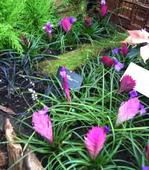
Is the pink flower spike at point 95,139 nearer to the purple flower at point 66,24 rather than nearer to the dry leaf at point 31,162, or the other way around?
the dry leaf at point 31,162

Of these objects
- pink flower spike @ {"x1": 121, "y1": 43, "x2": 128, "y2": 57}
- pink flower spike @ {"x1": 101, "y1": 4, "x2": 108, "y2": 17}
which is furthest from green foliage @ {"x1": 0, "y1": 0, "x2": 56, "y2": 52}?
pink flower spike @ {"x1": 121, "y1": 43, "x2": 128, "y2": 57}

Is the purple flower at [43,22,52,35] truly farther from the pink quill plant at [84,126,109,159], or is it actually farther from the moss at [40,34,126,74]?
the pink quill plant at [84,126,109,159]

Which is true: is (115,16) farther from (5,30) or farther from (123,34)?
(5,30)

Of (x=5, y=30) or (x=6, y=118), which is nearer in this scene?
(x=6, y=118)

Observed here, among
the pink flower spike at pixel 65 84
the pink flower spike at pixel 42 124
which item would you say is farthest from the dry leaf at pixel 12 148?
the pink flower spike at pixel 65 84

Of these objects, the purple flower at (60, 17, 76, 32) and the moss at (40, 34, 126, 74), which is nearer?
the moss at (40, 34, 126, 74)

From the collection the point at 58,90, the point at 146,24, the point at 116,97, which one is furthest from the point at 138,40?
the point at 146,24

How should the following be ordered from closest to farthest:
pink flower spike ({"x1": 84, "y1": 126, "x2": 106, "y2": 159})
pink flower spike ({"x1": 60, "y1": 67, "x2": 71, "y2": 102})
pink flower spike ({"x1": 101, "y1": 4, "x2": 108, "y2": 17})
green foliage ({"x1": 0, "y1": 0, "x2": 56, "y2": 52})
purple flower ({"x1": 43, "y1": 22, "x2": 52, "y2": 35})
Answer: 1. pink flower spike ({"x1": 84, "y1": 126, "x2": 106, "y2": 159})
2. pink flower spike ({"x1": 60, "y1": 67, "x2": 71, "y2": 102})
3. green foliage ({"x1": 0, "y1": 0, "x2": 56, "y2": 52})
4. purple flower ({"x1": 43, "y1": 22, "x2": 52, "y2": 35})
5. pink flower spike ({"x1": 101, "y1": 4, "x2": 108, "y2": 17})

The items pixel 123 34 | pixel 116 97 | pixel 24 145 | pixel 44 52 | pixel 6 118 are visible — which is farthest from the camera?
pixel 123 34
